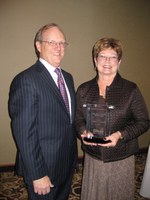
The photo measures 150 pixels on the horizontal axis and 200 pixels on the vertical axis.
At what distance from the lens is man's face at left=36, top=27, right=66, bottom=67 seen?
6.20ft

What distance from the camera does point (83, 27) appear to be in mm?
3164

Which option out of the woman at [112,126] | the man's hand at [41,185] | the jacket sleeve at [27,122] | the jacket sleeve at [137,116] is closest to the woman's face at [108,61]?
the woman at [112,126]

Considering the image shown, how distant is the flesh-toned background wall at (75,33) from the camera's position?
286cm

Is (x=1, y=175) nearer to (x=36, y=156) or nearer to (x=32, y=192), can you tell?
(x=32, y=192)

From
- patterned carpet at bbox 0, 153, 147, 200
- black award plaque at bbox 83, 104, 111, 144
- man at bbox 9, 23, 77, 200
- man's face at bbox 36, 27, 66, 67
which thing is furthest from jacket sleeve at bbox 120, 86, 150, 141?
patterned carpet at bbox 0, 153, 147, 200

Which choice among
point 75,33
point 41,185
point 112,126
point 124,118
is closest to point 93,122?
point 112,126

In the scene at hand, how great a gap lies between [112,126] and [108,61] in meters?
0.57

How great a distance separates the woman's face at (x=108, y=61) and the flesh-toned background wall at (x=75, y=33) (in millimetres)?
1314

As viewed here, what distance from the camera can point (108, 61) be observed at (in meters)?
1.92

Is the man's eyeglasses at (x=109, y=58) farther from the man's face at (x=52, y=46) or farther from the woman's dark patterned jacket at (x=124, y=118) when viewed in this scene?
the man's face at (x=52, y=46)

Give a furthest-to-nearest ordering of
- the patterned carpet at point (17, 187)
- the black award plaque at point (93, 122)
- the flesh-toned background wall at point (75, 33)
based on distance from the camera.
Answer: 1. the flesh-toned background wall at point (75, 33)
2. the patterned carpet at point (17, 187)
3. the black award plaque at point (93, 122)

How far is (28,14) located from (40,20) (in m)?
0.17

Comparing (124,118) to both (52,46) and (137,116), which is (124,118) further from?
(52,46)

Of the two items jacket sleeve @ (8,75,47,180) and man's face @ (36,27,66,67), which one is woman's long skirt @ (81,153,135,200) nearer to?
jacket sleeve @ (8,75,47,180)
